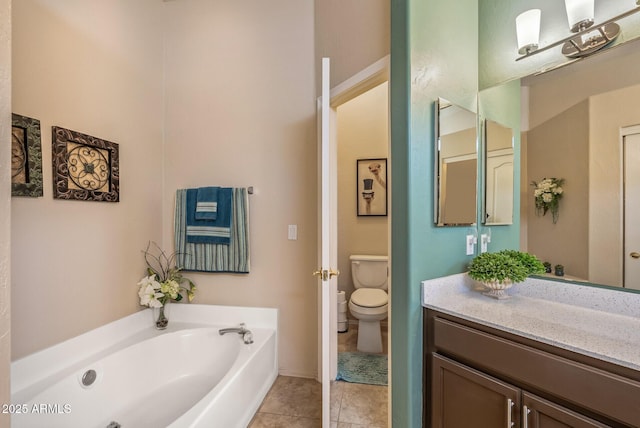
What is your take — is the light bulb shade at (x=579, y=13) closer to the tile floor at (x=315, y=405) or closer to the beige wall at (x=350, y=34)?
the beige wall at (x=350, y=34)

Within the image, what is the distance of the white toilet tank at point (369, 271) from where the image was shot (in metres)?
2.92

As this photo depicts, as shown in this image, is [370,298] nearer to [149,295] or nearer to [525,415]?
[525,415]

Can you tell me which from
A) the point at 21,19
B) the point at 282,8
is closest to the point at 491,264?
the point at 282,8

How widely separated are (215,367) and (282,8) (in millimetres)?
2820

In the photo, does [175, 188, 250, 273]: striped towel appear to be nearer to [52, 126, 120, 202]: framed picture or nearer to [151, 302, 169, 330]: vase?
[151, 302, 169, 330]: vase

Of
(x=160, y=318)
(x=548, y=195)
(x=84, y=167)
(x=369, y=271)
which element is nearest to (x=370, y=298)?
(x=369, y=271)

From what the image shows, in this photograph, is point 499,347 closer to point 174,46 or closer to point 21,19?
point 21,19

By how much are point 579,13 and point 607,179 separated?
2.51 feet

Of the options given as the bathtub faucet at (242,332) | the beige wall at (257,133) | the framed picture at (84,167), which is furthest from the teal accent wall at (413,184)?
the framed picture at (84,167)

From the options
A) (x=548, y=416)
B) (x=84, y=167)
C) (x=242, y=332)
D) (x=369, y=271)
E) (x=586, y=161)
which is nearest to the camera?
(x=548, y=416)

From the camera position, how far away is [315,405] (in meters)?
1.78

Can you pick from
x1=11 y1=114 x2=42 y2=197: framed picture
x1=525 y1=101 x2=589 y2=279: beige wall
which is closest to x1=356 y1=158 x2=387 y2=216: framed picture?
x1=525 y1=101 x2=589 y2=279: beige wall

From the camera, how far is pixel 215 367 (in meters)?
1.93

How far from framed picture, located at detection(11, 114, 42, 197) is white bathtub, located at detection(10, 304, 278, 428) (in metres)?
0.86
